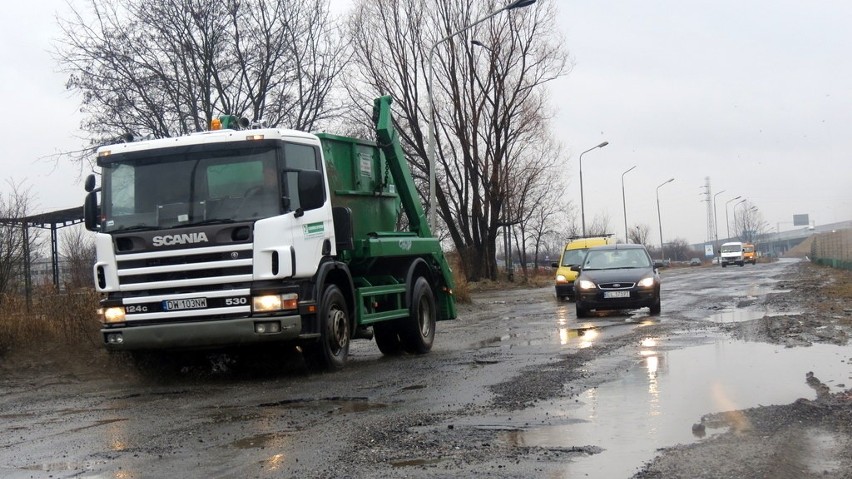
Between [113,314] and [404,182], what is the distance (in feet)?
17.5

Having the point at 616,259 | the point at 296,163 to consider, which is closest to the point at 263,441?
the point at 296,163

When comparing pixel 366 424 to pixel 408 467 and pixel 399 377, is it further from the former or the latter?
pixel 399 377

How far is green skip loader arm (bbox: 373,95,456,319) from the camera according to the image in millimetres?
13930

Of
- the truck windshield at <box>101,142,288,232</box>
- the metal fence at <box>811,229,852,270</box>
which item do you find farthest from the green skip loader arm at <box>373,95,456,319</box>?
the metal fence at <box>811,229,852,270</box>

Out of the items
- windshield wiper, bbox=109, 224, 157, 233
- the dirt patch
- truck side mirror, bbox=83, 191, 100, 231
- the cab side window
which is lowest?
the dirt patch

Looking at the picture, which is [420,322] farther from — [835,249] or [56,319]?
[835,249]

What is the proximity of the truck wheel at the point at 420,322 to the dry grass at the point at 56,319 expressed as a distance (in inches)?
Answer: 178

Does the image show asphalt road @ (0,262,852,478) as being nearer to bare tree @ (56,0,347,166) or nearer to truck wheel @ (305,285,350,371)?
truck wheel @ (305,285,350,371)

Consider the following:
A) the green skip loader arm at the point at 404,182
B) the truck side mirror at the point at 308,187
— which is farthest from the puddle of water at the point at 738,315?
the truck side mirror at the point at 308,187

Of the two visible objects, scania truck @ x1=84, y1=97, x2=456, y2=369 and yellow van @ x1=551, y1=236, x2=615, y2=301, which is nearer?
scania truck @ x1=84, y1=97, x2=456, y2=369

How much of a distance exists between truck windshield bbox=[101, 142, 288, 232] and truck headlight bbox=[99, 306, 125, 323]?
0.91 meters

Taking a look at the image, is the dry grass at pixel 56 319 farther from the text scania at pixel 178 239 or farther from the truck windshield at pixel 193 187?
the text scania at pixel 178 239

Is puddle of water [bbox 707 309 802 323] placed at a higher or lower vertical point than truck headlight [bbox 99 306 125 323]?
lower

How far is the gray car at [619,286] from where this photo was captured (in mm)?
19397
